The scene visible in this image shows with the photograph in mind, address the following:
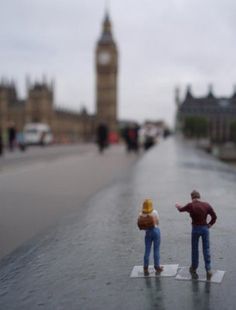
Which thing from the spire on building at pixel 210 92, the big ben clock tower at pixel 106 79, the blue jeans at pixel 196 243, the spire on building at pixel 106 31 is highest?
the spire on building at pixel 106 31

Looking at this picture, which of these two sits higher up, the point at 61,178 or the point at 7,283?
the point at 7,283

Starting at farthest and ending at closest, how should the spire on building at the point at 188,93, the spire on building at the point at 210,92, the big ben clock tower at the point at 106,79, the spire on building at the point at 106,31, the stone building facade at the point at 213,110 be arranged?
the spire on building at the point at 106,31 → the big ben clock tower at the point at 106,79 → the spire on building at the point at 188,93 → the spire on building at the point at 210,92 → the stone building facade at the point at 213,110

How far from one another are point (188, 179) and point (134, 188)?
1220 millimetres

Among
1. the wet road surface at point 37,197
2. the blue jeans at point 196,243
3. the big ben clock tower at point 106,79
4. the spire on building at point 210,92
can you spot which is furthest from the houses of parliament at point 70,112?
the blue jeans at point 196,243

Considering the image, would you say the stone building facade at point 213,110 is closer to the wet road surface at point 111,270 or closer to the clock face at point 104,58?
the wet road surface at point 111,270

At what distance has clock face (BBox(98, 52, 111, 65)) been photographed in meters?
108

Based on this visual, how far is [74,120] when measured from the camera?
363 ft

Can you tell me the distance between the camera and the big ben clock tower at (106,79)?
10812cm

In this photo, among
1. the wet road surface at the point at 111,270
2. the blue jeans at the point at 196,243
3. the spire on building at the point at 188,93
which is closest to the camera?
the wet road surface at the point at 111,270

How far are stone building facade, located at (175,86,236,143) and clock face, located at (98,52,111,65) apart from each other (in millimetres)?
48938

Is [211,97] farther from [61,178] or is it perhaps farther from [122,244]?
[122,244]

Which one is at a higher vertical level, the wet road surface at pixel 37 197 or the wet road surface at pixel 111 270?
the wet road surface at pixel 111 270

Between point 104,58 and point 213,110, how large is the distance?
72.6 metres

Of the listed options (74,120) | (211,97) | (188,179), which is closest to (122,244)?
(188,179)
